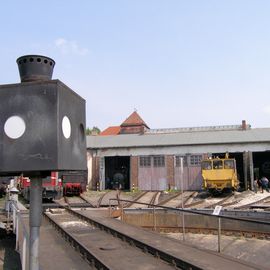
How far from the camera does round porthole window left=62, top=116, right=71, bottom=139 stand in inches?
99.3

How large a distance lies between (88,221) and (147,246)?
5843 mm

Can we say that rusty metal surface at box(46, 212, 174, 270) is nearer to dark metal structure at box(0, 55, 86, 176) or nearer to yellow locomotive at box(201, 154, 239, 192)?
dark metal structure at box(0, 55, 86, 176)

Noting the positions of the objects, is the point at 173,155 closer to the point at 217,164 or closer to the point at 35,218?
the point at 217,164

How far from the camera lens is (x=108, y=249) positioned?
1012cm

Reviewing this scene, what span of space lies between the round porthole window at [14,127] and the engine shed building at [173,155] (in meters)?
33.3

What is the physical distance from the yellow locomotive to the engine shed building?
6.52 m

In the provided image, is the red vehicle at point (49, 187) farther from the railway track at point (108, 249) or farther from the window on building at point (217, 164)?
the window on building at point (217, 164)

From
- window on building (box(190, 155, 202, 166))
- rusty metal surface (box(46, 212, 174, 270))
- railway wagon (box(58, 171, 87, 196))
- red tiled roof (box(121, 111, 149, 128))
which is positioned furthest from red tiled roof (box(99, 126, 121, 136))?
rusty metal surface (box(46, 212, 174, 270))

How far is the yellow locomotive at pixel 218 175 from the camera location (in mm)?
27531

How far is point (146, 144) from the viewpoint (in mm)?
38938

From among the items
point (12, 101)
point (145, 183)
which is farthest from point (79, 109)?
point (145, 183)

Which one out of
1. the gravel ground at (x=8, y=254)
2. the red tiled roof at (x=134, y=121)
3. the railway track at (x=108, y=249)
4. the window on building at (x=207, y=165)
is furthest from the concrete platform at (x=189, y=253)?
the red tiled roof at (x=134, y=121)

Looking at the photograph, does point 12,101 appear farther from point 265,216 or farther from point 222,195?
point 222,195

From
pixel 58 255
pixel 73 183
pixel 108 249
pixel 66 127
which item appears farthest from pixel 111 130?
pixel 66 127
